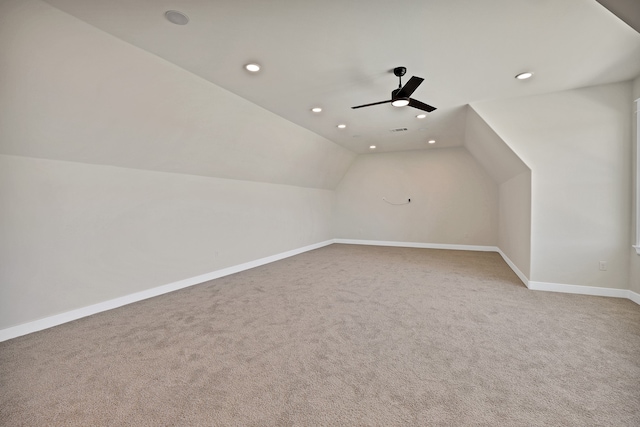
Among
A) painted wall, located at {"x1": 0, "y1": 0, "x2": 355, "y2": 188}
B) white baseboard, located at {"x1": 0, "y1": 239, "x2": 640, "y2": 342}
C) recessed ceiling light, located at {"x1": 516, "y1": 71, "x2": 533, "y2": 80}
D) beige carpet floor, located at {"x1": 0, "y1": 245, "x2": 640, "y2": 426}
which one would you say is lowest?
beige carpet floor, located at {"x1": 0, "y1": 245, "x2": 640, "y2": 426}

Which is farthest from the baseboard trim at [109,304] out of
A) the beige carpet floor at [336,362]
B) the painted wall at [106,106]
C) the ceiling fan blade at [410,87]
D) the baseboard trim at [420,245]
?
the ceiling fan blade at [410,87]

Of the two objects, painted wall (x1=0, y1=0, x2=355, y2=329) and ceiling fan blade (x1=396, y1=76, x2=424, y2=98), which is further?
ceiling fan blade (x1=396, y1=76, x2=424, y2=98)

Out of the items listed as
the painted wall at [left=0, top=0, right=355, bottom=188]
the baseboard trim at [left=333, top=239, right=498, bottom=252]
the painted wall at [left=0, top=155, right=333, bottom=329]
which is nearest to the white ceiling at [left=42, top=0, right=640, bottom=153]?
the painted wall at [left=0, top=0, right=355, bottom=188]

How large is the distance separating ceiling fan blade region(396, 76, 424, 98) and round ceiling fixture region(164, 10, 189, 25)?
206cm

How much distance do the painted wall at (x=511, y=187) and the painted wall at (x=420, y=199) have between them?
46.0 inches

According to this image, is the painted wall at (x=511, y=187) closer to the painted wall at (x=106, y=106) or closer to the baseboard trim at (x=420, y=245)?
the baseboard trim at (x=420, y=245)

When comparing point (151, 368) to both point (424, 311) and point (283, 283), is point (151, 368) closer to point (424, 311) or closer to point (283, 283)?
point (283, 283)

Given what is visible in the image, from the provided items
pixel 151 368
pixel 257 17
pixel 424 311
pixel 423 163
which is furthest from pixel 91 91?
pixel 423 163

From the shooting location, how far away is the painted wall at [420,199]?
7105mm

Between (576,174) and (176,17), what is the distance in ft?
16.1

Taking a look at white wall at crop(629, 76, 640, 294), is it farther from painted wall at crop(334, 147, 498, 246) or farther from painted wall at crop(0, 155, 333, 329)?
painted wall at crop(0, 155, 333, 329)

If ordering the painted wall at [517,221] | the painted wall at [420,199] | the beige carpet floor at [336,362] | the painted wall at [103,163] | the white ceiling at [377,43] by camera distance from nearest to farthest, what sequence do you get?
the beige carpet floor at [336,362] < the white ceiling at [377,43] < the painted wall at [103,163] < the painted wall at [517,221] < the painted wall at [420,199]

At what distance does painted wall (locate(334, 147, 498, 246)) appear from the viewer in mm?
7105

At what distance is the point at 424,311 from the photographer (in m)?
3.18
